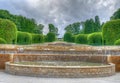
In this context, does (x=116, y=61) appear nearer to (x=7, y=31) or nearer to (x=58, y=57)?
(x=58, y=57)

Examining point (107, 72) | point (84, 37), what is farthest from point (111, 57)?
point (84, 37)

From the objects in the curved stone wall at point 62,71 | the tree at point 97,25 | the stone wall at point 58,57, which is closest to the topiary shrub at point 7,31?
the stone wall at point 58,57

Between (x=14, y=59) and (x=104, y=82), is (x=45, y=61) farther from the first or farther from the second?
(x=104, y=82)

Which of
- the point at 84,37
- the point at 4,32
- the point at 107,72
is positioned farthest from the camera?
the point at 84,37

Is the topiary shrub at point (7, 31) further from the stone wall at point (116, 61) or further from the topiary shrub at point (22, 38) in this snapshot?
the stone wall at point (116, 61)

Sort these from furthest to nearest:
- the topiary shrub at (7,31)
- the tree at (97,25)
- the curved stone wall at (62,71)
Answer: the tree at (97,25), the topiary shrub at (7,31), the curved stone wall at (62,71)

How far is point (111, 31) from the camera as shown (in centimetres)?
3509

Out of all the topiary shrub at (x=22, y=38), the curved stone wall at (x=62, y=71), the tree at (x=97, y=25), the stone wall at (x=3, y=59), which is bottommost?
the curved stone wall at (x=62, y=71)

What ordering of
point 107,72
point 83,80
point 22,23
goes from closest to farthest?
1. point 83,80
2. point 107,72
3. point 22,23

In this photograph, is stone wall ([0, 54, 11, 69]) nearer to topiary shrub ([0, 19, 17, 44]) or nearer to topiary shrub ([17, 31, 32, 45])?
topiary shrub ([0, 19, 17, 44])

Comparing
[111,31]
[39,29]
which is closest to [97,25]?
[39,29]

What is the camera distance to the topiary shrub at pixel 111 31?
34719 millimetres

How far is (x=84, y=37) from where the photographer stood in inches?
2323

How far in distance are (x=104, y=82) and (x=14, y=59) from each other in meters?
7.11
